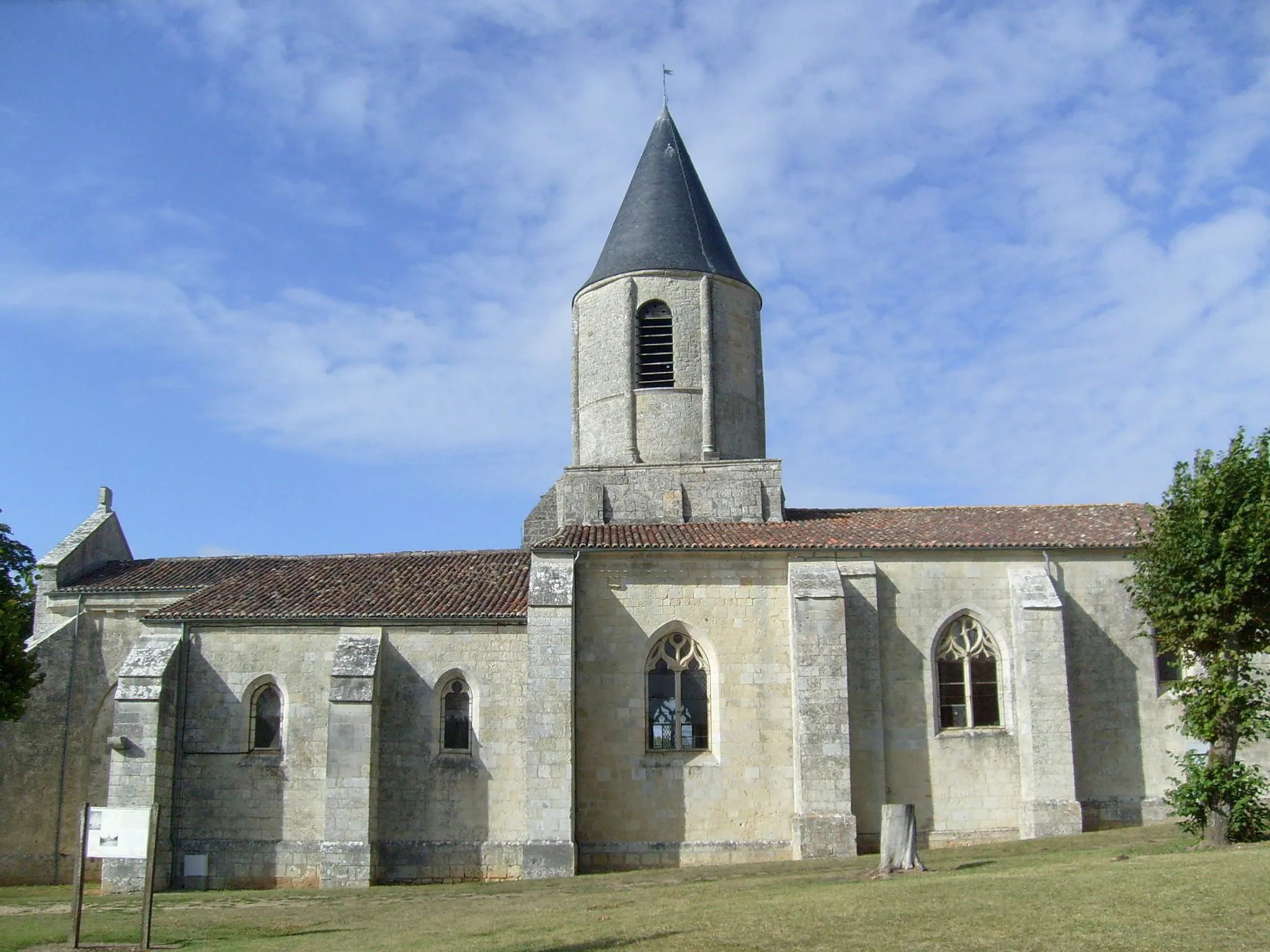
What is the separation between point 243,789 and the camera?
24.0 m

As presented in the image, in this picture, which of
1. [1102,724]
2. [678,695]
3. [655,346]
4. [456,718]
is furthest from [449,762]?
[1102,724]

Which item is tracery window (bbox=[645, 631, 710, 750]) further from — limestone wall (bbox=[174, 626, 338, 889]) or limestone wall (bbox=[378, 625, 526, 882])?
limestone wall (bbox=[174, 626, 338, 889])

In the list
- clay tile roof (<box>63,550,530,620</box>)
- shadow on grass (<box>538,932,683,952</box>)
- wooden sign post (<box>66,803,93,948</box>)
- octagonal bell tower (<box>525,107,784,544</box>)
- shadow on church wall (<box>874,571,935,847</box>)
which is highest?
octagonal bell tower (<box>525,107,784,544</box>)

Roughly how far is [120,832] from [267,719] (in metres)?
10.8

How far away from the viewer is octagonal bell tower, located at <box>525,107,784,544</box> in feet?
89.6

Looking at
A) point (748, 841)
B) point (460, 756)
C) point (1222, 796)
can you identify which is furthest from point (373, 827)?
point (1222, 796)

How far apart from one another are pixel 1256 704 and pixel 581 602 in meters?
12.5

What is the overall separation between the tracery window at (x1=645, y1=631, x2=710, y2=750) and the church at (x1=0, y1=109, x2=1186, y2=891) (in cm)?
6

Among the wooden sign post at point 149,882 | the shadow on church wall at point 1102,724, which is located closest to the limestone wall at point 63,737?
the wooden sign post at point 149,882

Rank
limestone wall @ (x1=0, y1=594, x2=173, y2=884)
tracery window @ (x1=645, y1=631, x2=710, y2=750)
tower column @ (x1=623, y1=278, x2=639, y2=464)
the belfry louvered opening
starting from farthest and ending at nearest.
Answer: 1. the belfry louvered opening
2. tower column @ (x1=623, y1=278, x2=639, y2=464)
3. limestone wall @ (x1=0, y1=594, x2=173, y2=884)
4. tracery window @ (x1=645, y1=631, x2=710, y2=750)

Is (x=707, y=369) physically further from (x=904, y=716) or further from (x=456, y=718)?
(x=456, y=718)

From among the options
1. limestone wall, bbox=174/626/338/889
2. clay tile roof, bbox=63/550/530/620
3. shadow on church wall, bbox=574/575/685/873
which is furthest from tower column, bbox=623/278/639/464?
limestone wall, bbox=174/626/338/889

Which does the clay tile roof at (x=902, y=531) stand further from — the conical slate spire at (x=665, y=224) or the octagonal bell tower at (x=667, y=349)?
the conical slate spire at (x=665, y=224)

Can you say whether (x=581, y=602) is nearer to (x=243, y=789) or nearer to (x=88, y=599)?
(x=243, y=789)
